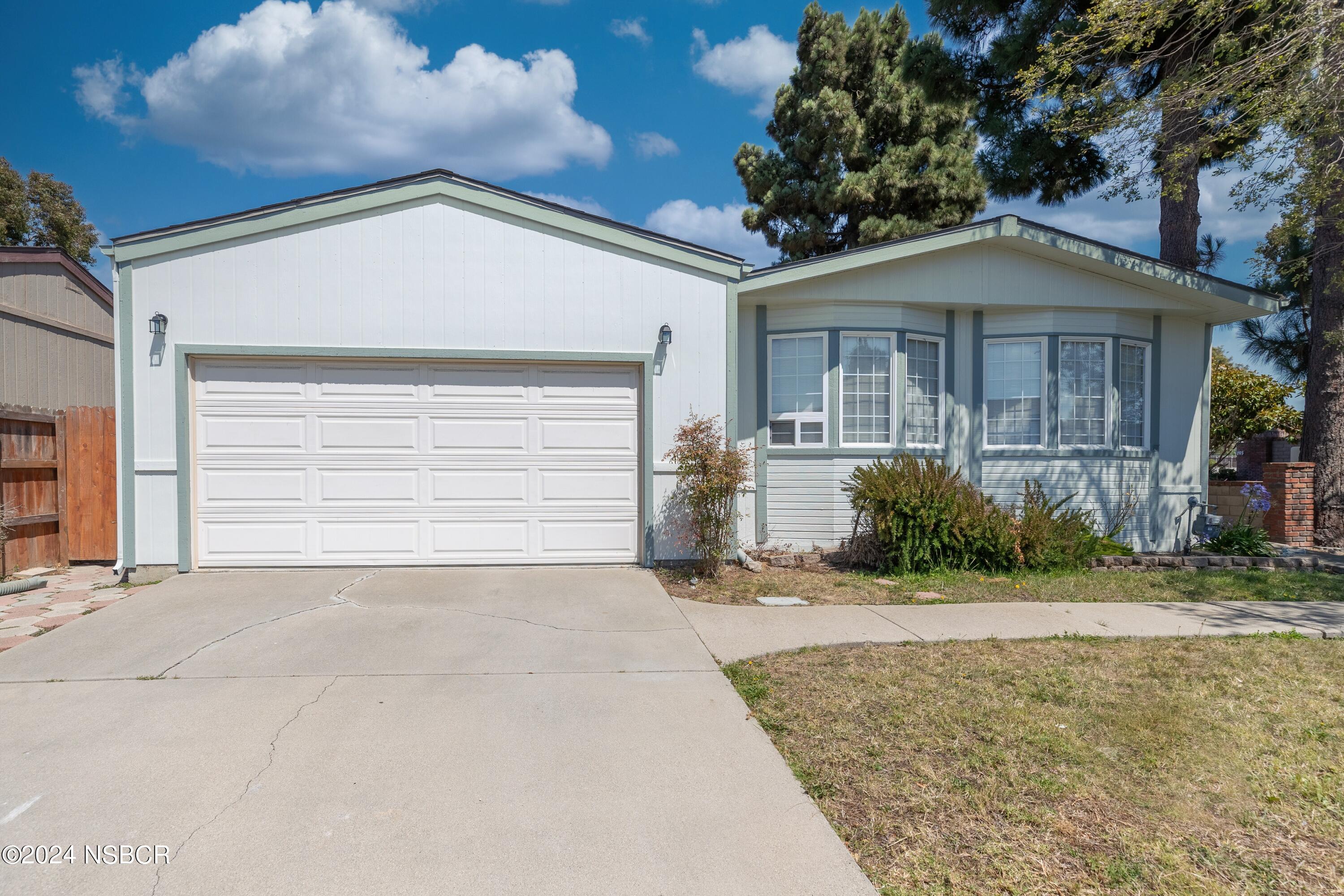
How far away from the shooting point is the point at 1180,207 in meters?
10.7

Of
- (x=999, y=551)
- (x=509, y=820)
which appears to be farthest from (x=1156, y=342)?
(x=509, y=820)

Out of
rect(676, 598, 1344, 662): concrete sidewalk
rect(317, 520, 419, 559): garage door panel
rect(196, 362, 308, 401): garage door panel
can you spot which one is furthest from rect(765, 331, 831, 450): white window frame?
rect(196, 362, 308, 401): garage door panel

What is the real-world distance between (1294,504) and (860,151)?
12813mm

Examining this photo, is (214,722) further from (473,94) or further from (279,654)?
(473,94)

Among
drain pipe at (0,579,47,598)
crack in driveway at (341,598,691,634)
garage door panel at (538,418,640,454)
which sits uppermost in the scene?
garage door panel at (538,418,640,454)

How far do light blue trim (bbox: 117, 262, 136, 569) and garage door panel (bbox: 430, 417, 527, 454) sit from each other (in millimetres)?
→ 2960

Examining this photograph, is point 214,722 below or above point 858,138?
below

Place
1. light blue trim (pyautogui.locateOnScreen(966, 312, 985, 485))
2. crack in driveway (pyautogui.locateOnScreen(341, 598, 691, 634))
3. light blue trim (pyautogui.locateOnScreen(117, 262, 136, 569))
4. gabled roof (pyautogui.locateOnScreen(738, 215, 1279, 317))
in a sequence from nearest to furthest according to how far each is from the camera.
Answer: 1. crack in driveway (pyautogui.locateOnScreen(341, 598, 691, 634))
2. light blue trim (pyautogui.locateOnScreen(117, 262, 136, 569))
3. gabled roof (pyautogui.locateOnScreen(738, 215, 1279, 317))
4. light blue trim (pyautogui.locateOnScreen(966, 312, 985, 485))

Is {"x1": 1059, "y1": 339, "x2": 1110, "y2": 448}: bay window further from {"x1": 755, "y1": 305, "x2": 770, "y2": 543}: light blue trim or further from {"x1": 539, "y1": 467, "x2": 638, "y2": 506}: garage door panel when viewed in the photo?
{"x1": 539, "y1": 467, "x2": 638, "y2": 506}: garage door panel

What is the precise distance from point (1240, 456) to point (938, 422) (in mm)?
10326

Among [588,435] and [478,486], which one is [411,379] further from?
[588,435]

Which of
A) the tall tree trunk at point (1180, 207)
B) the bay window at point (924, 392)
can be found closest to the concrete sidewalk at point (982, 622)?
the bay window at point (924, 392)

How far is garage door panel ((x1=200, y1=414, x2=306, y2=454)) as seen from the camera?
7582 mm

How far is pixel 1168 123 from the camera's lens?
9422 mm
